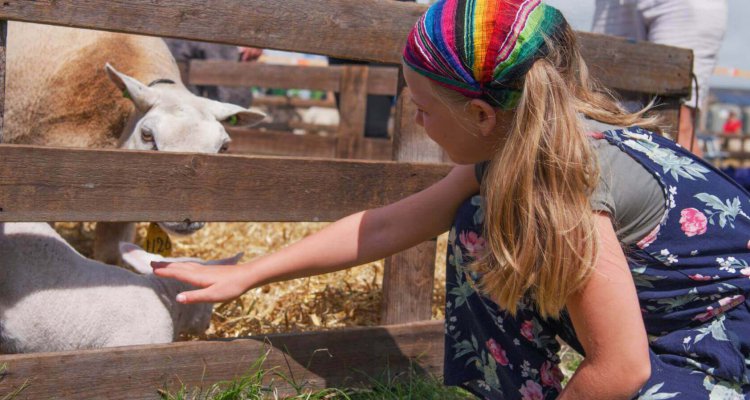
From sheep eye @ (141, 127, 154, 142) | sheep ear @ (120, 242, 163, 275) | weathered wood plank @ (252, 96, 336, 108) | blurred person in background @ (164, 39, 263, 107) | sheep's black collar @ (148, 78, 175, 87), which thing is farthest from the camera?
weathered wood plank @ (252, 96, 336, 108)

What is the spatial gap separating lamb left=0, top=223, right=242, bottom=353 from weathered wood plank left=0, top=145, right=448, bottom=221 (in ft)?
0.80

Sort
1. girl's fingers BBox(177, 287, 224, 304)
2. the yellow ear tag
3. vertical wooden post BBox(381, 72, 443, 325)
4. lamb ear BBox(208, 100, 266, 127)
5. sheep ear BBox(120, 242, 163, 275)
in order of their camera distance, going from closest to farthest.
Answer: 1. girl's fingers BBox(177, 287, 224, 304)
2. sheep ear BBox(120, 242, 163, 275)
3. vertical wooden post BBox(381, 72, 443, 325)
4. the yellow ear tag
5. lamb ear BBox(208, 100, 266, 127)

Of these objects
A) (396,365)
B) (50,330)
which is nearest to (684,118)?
(396,365)

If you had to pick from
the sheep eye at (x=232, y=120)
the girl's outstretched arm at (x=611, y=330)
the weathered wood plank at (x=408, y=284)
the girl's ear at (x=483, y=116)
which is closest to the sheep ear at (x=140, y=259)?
the weathered wood plank at (x=408, y=284)

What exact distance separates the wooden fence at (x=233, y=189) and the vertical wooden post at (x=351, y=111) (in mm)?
3786

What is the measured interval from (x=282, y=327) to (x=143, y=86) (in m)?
1.34

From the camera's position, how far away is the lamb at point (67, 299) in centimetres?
239

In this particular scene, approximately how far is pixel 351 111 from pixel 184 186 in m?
4.46

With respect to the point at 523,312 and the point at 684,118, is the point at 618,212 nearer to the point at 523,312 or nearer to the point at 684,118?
the point at 523,312

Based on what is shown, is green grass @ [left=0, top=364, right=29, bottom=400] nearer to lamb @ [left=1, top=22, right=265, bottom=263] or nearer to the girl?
the girl

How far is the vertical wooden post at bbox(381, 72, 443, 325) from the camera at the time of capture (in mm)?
2830

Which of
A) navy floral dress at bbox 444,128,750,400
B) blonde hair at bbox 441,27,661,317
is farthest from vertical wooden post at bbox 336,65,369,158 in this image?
blonde hair at bbox 441,27,661,317

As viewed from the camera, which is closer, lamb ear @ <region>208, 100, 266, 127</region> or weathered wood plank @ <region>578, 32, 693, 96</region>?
weathered wood plank @ <region>578, 32, 693, 96</region>

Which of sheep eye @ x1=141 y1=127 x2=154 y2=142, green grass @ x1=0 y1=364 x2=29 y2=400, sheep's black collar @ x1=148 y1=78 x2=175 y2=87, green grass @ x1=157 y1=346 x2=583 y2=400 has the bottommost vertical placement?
green grass @ x1=157 y1=346 x2=583 y2=400
